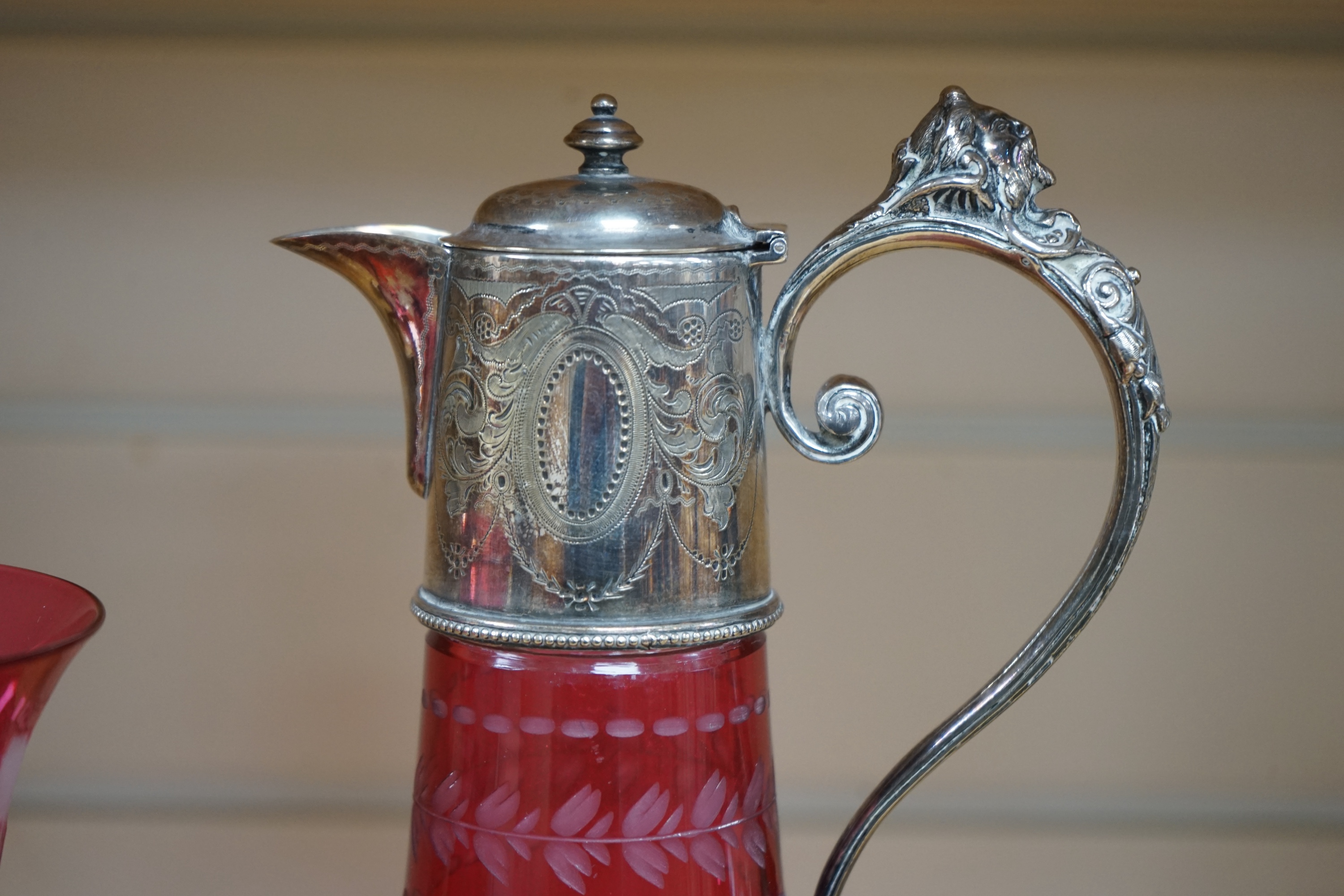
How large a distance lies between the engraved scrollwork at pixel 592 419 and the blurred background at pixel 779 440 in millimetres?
304

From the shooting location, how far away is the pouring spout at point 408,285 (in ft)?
1.82

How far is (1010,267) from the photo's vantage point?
1.80 ft

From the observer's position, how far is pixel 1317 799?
0.85 metres

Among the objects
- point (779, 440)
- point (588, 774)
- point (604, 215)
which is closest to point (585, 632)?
point (588, 774)

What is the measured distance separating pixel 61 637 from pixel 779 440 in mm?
467

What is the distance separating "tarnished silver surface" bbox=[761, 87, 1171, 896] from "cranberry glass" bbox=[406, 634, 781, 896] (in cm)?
8

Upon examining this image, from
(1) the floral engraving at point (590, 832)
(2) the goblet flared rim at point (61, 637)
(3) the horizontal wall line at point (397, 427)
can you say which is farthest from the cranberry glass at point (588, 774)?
(3) the horizontal wall line at point (397, 427)

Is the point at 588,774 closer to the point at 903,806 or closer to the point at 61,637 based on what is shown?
the point at 61,637

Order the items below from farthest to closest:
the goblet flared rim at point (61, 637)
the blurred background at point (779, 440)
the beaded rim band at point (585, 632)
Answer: the blurred background at point (779, 440)
the beaded rim band at point (585, 632)
the goblet flared rim at point (61, 637)

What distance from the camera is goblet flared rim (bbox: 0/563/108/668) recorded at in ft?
1.35

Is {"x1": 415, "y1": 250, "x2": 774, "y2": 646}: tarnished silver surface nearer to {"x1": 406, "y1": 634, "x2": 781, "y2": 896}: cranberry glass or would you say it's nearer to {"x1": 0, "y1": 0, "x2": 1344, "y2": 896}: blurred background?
{"x1": 406, "y1": 634, "x2": 781, "y2": 896}: cranberry glass

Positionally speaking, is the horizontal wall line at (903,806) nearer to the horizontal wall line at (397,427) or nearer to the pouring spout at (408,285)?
the horizontal wall line at (397,427)

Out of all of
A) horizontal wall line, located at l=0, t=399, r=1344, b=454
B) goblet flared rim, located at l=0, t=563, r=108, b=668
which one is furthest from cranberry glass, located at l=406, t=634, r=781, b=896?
horizontal wall line, located at l=0, t=399, r=1344, b=454

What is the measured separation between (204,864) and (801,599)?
0.42 meters
